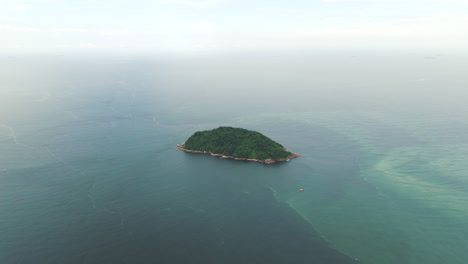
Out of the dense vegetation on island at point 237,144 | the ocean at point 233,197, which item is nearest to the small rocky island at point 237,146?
the dense vegetation on island at point 237,144

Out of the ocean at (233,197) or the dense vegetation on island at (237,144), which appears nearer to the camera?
the ocean at (233,197)

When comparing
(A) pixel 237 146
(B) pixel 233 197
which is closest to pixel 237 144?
(A) pixel 237 146

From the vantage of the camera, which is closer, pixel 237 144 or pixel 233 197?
pixel 233 197

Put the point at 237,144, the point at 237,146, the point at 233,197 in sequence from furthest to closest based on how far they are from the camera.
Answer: the point at 237,144 → the point at 237,146 → the point at 233,197

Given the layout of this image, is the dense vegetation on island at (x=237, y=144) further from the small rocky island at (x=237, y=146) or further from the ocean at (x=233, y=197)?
the ocean at (x=233, y=197)

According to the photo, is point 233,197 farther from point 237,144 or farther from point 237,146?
point 237,144

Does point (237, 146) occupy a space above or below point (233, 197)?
above

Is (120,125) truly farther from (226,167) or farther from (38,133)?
(226,167)
